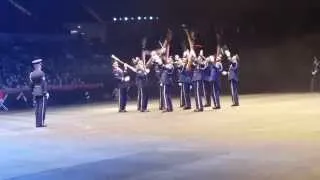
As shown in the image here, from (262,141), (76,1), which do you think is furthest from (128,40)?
(262,141)

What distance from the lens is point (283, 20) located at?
151 ft

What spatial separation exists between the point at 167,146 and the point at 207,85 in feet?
35.7

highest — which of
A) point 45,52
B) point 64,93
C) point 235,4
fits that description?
point 235,4

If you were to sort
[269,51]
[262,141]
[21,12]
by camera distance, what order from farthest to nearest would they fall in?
[269,51] → [21,12] → [262,141]

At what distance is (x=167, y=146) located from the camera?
15.2 m

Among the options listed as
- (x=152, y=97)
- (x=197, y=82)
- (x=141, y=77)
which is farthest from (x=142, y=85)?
(x=152, y=97)

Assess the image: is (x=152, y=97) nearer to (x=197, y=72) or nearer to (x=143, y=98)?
(x=143, y=98)

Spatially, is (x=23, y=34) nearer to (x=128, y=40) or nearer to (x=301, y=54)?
(x=128, y=40)

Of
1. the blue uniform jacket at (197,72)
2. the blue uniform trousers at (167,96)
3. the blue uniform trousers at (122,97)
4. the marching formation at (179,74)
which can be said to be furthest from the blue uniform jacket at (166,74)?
the blue uniform trousers at (122,97)

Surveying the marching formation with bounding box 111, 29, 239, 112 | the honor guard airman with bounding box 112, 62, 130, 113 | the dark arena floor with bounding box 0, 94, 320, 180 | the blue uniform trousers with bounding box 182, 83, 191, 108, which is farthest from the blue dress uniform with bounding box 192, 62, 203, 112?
the honor guard airman with bounding box 112, 62, 130, 113

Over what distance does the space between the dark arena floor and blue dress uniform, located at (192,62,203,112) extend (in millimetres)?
422

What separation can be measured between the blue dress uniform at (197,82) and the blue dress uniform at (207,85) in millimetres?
338

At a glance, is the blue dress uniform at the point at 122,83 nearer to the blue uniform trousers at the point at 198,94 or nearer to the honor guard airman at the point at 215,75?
the blue uniform trousers at the point at 198,94

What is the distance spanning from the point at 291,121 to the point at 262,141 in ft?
15.7
